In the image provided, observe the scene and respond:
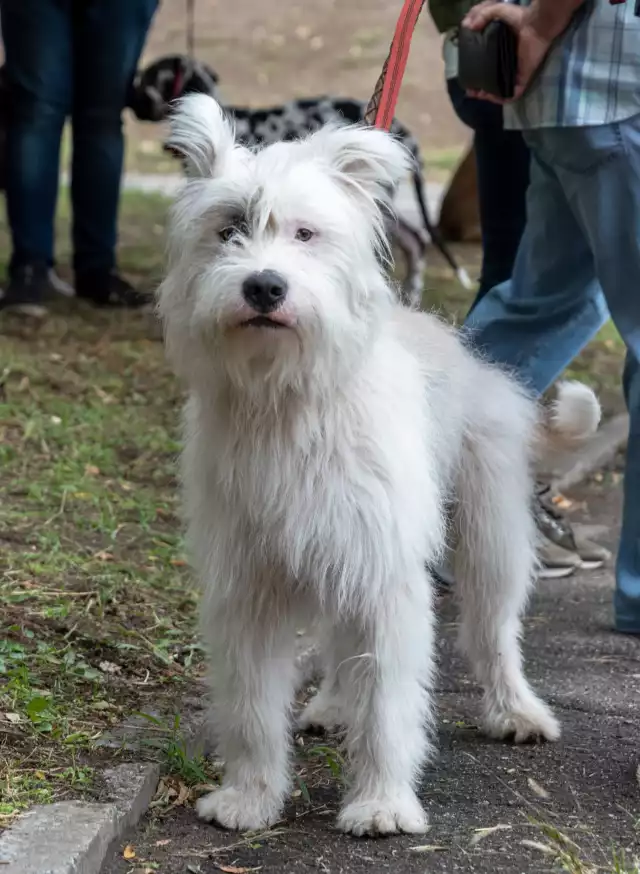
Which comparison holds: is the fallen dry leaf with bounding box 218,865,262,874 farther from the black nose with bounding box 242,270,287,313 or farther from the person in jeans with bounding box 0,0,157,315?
the person in jeans with bounding box 0,0,157,315

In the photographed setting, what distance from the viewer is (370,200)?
10.1ft

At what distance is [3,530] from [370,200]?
7.61 feet

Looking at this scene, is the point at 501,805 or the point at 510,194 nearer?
the point at 501,805

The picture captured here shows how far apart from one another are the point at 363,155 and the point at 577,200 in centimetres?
113

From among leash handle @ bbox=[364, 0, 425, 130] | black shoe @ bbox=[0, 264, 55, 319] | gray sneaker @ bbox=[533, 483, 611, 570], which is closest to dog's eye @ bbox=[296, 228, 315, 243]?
leash handle @ bbox=[364, 0, 425, 130]

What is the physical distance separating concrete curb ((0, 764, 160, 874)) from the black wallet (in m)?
2.33

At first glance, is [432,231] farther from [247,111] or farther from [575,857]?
[575,857]

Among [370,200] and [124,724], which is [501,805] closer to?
[124,724]

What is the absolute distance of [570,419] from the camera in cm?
400

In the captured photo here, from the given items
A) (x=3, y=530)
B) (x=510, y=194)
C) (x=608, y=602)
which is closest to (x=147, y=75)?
(x=510, y=194)

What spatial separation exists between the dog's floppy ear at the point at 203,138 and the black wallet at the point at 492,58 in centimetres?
120

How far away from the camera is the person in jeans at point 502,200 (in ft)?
16.5

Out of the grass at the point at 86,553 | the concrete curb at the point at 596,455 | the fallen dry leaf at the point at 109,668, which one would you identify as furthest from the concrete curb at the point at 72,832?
the concrete curb at the point at 596,455

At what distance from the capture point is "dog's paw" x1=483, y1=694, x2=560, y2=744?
372 cm
